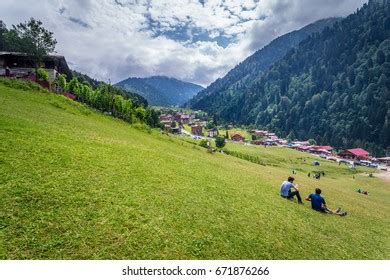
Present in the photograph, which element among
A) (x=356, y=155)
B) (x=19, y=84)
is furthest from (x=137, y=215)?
(x=356, y=155)

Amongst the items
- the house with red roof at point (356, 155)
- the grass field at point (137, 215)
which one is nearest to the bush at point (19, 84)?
the grass field at point (137, 215)

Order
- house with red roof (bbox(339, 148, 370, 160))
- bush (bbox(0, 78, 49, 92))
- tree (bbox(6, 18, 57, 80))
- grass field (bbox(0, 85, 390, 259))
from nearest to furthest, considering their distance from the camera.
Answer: grass field (bbox(0, 85, 390, 259)) → bush (bbox(0, 78, 49, 92)) → tree (bbox(6, 18, 57, 80)) → house with red roof (bbox(339, 148, 370, 160))

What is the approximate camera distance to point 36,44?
74062 millimetres

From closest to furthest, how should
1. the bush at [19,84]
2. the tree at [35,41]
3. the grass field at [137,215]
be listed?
the grass field at [137,215] < the bush at [19,84] < the tree at [35,41]

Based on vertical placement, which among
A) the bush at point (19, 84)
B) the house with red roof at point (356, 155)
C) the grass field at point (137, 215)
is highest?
the bush at point (19, 84)

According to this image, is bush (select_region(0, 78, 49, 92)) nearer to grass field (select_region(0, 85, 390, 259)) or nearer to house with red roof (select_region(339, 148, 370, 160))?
grass field (select_region(0, 85, 390, 259))

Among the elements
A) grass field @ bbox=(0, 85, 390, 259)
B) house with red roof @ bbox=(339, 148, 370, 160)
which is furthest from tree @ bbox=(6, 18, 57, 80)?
house with red roof @ bbox=(339, 148, 370, 160)

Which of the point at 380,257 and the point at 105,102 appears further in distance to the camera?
the point at 105,102

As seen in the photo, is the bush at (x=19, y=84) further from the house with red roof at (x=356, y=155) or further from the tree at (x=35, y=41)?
the house with red roof at (x=356, y=155)

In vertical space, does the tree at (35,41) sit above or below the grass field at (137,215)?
above

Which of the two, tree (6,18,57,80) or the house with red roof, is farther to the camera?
the house with red roof

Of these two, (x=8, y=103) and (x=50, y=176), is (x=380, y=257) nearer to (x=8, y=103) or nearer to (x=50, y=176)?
(x=50, y=176)
